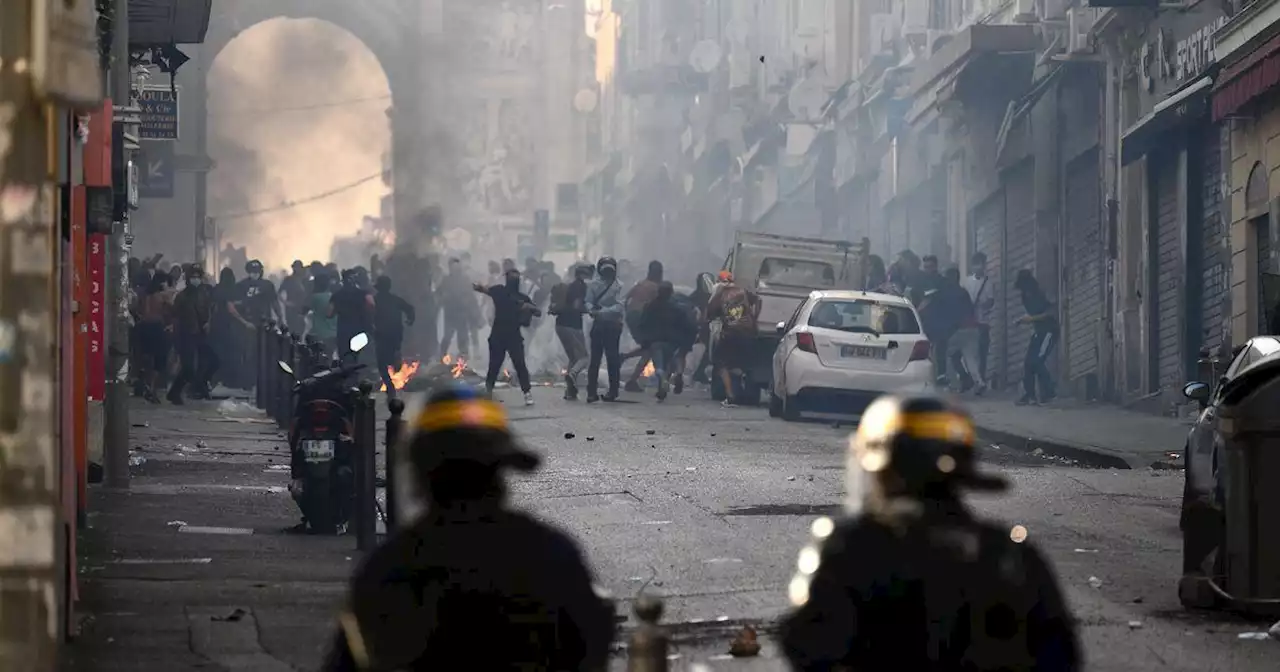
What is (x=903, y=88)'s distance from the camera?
146 ft

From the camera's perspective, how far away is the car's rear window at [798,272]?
3130 centimetres

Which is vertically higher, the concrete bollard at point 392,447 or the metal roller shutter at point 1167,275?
the metal roller shutter at point 1167,275

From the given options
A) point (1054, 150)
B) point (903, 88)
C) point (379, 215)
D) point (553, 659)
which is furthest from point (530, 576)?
point (379, 215)

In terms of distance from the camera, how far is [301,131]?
349ft

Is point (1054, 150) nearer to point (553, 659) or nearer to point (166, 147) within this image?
point (166, 147)

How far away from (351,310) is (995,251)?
13936mm

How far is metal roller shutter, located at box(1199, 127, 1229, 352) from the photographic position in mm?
26766

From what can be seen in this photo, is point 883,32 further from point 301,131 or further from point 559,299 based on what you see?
point 301,131

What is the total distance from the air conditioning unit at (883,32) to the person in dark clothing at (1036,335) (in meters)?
17.4

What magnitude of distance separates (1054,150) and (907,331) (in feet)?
37.0

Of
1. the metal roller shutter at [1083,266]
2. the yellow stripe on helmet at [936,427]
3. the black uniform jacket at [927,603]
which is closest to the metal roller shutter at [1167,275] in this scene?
the metal roller shutter at [1083,266]

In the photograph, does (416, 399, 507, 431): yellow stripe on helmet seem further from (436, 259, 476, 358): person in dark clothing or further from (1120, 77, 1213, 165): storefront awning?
(436, 259, 476, 358): person in dark clothing

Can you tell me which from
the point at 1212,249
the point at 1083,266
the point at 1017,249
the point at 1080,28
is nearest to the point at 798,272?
the point at 1083,266

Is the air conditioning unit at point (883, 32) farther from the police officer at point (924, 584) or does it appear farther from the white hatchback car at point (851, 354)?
the police officer at point (924, 584)
